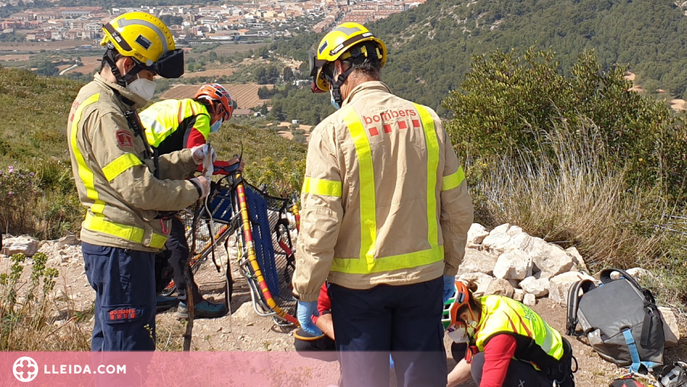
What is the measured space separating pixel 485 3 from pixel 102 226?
121505 mm

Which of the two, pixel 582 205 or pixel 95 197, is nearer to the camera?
pixel 95 197

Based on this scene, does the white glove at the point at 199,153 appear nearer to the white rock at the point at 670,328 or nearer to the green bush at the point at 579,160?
the white rock at the point at 670,328

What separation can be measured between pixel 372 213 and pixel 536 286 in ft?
9.94

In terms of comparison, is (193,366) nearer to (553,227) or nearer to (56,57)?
(553,227)

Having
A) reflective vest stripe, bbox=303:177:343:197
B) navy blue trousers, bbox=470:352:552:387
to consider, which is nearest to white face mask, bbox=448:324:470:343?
navy blue trousers, bbox=470:352:552:387

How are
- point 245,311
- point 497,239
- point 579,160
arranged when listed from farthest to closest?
point 579,160, point 497,239, point 245,311

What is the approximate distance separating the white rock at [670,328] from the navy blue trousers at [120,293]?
358 centimetres

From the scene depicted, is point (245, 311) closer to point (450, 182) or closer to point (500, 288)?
point (500, 288)

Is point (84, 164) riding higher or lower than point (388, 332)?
higher

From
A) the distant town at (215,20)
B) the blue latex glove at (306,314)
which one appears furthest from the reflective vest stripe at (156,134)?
the distant town at (215,20)

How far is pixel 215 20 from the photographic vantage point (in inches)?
6772

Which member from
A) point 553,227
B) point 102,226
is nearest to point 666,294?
point 553,227

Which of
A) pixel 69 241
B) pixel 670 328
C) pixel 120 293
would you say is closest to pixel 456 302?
pixel 120 293

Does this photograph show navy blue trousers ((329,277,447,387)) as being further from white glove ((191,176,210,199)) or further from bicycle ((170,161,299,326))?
bicycle ((170,161,299,326))
